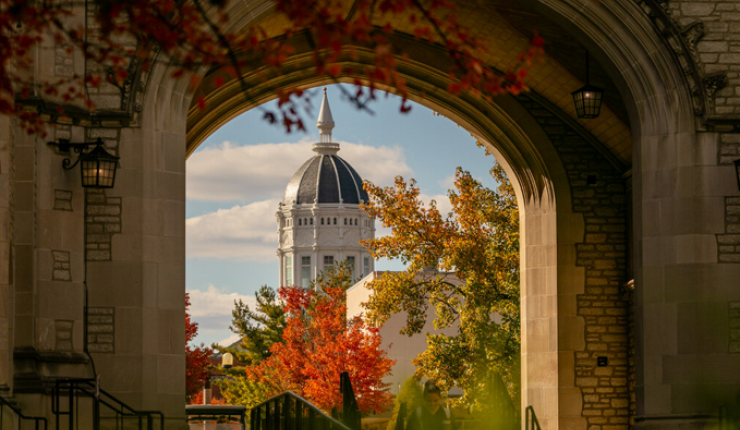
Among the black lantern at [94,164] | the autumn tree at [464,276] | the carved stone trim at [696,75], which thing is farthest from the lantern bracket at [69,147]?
the autumn tree at [464,276]

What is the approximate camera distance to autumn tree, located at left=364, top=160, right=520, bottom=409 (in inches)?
830

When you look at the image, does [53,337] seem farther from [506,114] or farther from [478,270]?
[478,270]

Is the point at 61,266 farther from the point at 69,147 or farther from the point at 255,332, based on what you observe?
the point at 255,332

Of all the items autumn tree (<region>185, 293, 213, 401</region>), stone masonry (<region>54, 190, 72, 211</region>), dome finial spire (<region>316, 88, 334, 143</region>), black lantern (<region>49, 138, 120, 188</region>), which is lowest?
autumn tree (<region>185, 293, 213, 401</region>)

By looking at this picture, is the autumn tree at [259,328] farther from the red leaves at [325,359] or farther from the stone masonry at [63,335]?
the stone masonry at [63,335]

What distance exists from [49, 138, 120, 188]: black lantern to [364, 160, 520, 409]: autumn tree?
34.4ft

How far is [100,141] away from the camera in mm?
11359

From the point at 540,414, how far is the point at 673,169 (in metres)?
5.88

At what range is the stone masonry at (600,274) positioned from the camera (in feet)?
54.3

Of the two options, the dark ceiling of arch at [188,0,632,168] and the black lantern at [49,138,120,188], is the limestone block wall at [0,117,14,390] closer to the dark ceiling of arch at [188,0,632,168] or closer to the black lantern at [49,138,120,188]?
the black lantern at [49,138,120,188]

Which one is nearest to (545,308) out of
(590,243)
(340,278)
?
(590,243)

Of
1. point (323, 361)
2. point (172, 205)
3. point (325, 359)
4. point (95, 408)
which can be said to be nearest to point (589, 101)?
point (172, 205)

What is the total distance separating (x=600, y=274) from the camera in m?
17.0

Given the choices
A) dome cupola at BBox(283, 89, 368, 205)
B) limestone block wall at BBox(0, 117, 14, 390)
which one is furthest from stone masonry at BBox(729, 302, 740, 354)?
dome cupola at BBox(283, 89, 368, 205)
